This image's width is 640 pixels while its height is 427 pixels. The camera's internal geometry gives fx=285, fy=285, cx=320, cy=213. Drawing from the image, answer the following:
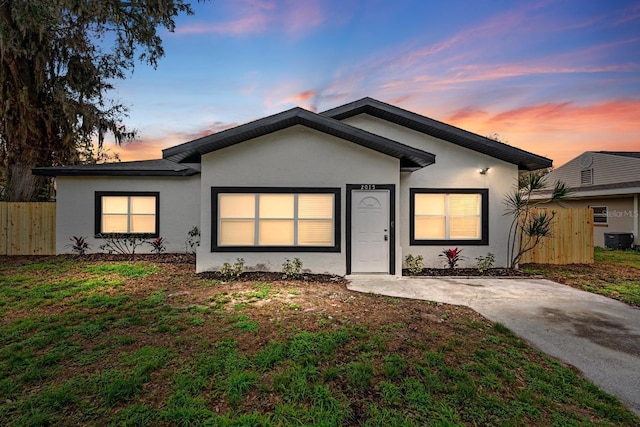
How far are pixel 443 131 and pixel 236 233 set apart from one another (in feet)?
20.3

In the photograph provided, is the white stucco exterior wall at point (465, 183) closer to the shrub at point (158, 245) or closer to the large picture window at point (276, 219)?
the large picture window at point (276, 219)

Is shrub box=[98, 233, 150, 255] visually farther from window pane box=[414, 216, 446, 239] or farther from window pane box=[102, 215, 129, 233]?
window pane box=[414, 216, 446, 239]

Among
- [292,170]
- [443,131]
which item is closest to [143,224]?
[292,170]

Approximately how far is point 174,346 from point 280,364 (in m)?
1.39

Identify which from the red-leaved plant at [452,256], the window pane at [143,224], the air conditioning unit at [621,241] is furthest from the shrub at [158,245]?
the air conditioning unit at [621,241]

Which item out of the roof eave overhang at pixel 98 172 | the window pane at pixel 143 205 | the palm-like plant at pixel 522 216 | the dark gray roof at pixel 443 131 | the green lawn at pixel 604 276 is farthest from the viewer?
the window pane at pixel 143 205

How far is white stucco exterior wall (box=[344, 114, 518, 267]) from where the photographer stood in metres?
8.00

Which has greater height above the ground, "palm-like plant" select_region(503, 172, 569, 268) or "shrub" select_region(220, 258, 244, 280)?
"palm-like plant" select_region(503, 172, 569, 268)

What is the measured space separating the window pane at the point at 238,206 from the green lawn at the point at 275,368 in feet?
8.40

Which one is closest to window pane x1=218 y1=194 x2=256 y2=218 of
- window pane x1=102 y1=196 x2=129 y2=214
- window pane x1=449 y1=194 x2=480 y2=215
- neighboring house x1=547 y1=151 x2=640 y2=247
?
window pane x1=102 y1=196 x2=129 y2=214

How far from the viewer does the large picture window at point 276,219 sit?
7.16 m

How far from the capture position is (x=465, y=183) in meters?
8.05

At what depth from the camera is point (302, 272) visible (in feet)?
23.0

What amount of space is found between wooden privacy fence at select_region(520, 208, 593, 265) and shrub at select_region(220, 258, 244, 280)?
28.9 feet
